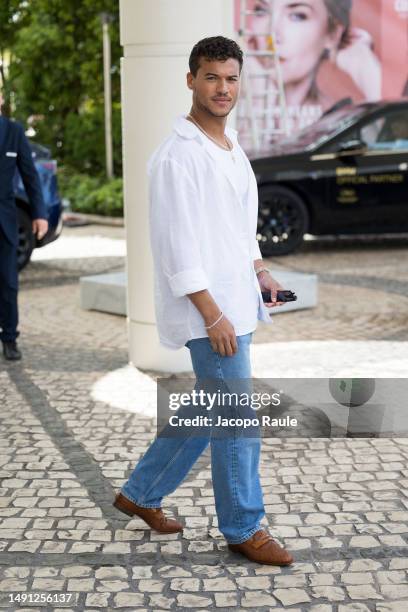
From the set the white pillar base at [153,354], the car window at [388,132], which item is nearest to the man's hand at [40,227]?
the white pillar base at [153,354]

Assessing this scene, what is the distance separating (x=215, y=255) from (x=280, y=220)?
30.0 feet

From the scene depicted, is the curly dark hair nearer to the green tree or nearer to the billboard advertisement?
the billboard advertisement

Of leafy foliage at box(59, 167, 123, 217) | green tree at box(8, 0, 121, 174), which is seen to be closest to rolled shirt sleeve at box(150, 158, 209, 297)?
leafy foliage at box(59, 167, 123, 217)

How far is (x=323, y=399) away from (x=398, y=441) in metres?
0.96

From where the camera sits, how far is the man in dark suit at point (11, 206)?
7.48 meters

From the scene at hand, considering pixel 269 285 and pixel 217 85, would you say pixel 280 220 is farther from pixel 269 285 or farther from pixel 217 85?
pixel 217 85

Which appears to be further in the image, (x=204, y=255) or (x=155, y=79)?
(x=155, y=79)

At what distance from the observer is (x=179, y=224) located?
3902 mm

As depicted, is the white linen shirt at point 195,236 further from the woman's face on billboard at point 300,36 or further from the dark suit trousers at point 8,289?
the woman's face on billboard at point 300,36

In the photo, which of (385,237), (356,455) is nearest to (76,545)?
(356,455)

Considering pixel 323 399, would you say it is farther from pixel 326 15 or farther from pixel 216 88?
pixel 326 15

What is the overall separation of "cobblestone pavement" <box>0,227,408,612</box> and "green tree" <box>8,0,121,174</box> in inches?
650

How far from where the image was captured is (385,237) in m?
15.0

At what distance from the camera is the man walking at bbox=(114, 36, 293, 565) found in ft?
12.8
